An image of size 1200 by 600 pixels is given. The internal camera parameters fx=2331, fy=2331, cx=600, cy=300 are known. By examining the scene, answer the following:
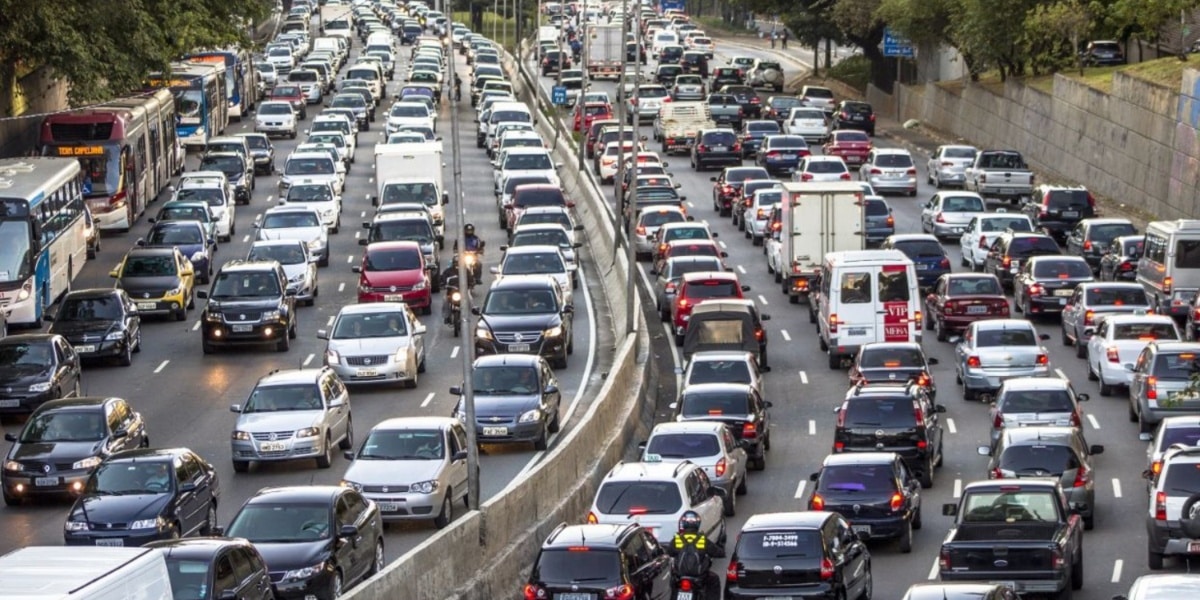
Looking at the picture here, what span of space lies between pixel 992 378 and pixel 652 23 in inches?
4545

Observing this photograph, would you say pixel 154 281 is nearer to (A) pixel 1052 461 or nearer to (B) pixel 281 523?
(A) pixel 1052 461

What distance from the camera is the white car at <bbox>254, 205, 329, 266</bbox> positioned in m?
55.4

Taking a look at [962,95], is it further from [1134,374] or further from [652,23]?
[652,23]

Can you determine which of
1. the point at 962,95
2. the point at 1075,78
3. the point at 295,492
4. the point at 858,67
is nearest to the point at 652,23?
the point at 858,67

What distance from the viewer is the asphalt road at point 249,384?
3219 cm

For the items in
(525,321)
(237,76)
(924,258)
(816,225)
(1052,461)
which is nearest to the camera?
(1052,461)

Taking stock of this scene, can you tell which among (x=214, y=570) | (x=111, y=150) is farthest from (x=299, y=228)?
(x=214, y=570)

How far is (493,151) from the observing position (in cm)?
8319

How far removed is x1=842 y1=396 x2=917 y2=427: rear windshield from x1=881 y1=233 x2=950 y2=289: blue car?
17.3 metres

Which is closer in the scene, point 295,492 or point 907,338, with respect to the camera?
point 295,492

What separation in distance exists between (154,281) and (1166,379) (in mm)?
21809

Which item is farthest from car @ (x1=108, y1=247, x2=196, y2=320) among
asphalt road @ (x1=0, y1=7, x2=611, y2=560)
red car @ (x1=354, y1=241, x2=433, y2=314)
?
red car @ (x1=354, y1=241, x2=433, y2=314)

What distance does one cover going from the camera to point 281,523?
25734 mm

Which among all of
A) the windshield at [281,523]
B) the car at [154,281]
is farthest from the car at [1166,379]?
the car at [154,281]
